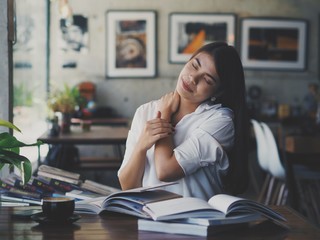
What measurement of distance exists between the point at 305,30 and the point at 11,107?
20.8 ft

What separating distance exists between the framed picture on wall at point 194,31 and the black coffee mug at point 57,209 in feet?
23.3

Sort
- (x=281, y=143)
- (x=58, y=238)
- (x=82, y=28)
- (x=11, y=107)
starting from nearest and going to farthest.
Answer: (x=58, y=238) < (x=11, y=107) < (x=281, y=143) < (x=82, y=28)

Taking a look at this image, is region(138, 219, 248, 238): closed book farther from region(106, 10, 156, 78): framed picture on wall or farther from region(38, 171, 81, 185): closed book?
region(106, 10, 156, 78): framed picture on wall

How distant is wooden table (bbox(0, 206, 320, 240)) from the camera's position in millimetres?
1529

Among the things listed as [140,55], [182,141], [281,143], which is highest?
[140,55]

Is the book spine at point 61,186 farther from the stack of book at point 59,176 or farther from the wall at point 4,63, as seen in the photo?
the wall at point 4,63

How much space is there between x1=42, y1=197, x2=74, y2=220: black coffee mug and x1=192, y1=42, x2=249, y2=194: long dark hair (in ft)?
2.44

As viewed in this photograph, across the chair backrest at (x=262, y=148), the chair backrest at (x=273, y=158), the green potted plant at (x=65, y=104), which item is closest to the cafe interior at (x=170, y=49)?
the green potted plant at (x=65, y=104)

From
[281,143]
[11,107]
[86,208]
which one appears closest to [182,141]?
[86,208]

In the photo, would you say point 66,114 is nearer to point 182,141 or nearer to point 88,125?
point 88,125

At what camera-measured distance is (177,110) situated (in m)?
2.29

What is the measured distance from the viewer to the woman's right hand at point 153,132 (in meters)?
2.11

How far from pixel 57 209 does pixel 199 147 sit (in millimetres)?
650

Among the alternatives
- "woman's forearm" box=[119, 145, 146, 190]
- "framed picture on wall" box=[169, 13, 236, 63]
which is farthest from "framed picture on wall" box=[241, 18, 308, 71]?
"woman's forearm" box=[119, 145, 146, 190]
